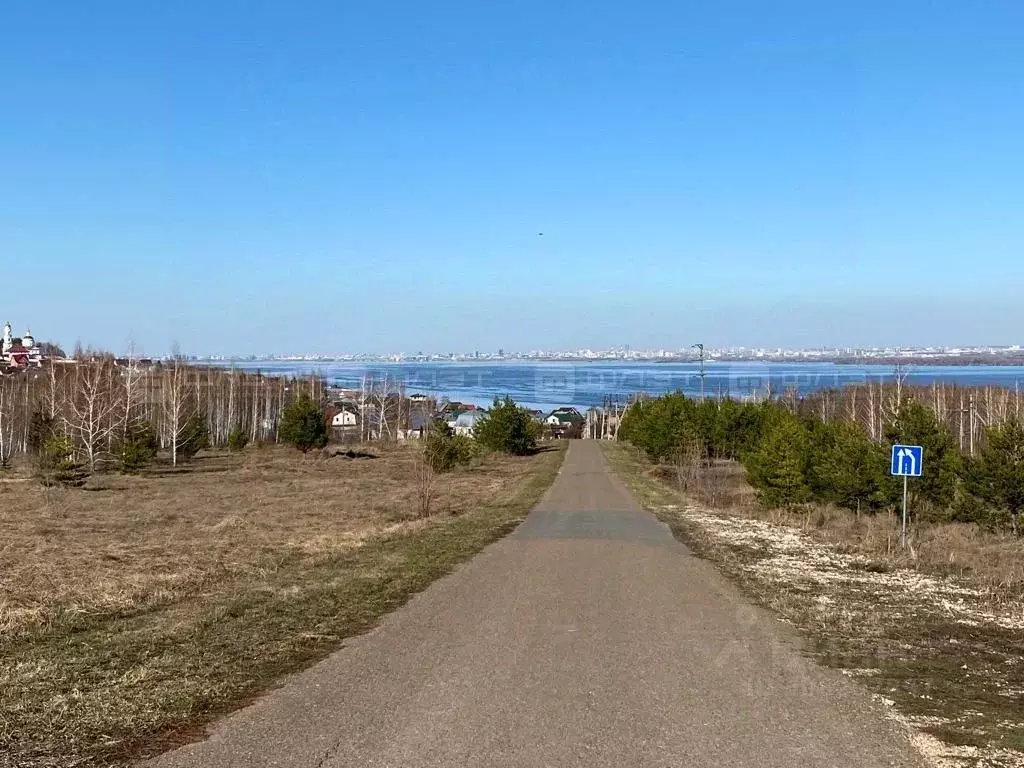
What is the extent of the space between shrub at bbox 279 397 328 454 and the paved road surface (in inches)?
2397

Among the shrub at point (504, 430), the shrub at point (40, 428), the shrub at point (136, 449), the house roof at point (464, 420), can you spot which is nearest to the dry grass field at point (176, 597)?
the shrub at point (136, 449)

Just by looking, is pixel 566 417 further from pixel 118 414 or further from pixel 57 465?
pixel 57 465

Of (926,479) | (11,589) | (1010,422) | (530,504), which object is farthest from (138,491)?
(1010,422)

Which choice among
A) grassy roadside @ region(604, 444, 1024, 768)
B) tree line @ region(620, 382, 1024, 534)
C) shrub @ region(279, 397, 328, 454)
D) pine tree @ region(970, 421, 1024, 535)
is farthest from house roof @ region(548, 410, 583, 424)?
grassy roadside @ region(604, 444, 1024, 768)

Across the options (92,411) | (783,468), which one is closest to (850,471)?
(783,468)

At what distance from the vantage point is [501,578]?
1423 cm

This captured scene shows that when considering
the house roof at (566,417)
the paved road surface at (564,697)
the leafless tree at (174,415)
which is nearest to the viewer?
the paved road surface at (564,697)

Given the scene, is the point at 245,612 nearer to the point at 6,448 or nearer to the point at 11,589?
the point at 11,589

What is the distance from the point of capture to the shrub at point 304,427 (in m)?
71.7

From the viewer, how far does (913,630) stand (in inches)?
403

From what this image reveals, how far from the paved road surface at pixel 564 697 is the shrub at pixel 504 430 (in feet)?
203

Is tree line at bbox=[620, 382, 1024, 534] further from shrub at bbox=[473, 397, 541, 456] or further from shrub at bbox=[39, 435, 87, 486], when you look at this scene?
shrub at bbox=[473, 397, 541, 456]

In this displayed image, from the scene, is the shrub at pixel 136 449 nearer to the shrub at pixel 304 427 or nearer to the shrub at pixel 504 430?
the shrub at pixel 304 427

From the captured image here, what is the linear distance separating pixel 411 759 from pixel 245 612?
19.3ft
